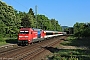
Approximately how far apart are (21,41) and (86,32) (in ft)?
148

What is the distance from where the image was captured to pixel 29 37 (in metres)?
41.2

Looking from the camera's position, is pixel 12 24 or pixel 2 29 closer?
pixel 2 29

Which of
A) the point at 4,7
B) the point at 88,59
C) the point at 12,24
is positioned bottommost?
the point at 88,59

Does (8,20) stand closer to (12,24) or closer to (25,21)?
(12,24)

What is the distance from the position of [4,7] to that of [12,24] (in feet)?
21.2

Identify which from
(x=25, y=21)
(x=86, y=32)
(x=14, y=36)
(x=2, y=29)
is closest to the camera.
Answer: (x=2, y=29)

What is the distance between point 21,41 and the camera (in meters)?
40.8

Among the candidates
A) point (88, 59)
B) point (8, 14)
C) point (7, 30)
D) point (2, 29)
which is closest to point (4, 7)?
point (8, 14)

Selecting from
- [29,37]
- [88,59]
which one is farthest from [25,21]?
[88,59]

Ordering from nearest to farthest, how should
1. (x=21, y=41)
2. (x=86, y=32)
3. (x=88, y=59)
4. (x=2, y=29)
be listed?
(x=88, y=59) → (x=21, y=41) → (x=2, y=29) → (x=86, y=32)

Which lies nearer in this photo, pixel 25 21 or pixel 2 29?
pixel 2 29

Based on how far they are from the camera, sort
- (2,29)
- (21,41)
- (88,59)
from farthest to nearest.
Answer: (2,29), (21,41), (88,59)

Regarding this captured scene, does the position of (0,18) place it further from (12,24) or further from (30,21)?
(30,21)

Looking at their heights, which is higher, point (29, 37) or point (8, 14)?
point (8, 14)
